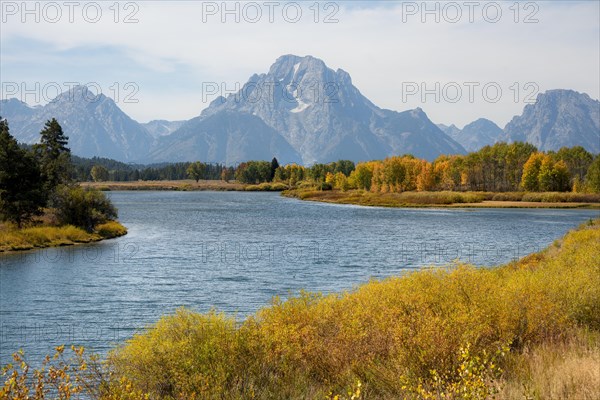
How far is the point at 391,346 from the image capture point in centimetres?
1394

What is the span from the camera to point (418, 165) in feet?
639

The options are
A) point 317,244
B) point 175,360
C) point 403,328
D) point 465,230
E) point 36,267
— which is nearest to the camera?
point 175,360

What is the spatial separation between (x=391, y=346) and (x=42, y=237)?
53.8 meters

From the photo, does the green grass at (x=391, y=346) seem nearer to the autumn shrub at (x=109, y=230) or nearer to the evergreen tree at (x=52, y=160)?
the autumn shrub at (x=109, y=230)

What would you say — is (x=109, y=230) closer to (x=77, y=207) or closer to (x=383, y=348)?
(x=77, y=207)

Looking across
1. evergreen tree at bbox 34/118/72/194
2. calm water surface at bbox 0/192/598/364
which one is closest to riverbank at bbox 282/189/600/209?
calm water surface at bbox 0/192/598/364

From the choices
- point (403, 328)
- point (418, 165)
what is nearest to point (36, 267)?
point (403, 328)

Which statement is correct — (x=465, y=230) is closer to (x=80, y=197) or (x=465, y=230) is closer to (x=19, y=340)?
(x=80, y=197)

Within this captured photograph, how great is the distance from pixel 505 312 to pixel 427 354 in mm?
3789

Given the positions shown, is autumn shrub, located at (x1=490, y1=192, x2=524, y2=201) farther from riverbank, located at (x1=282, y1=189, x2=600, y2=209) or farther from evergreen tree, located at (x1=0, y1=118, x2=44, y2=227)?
evergreen tree, located at (x1=0, y1=118, x2=44, y2=227)

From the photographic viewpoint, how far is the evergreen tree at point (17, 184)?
2350 inches

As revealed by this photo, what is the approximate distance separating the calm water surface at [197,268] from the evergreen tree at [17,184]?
9552 millimetres

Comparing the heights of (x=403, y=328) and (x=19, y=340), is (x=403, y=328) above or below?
above

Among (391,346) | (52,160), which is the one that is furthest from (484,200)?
(391,346)
